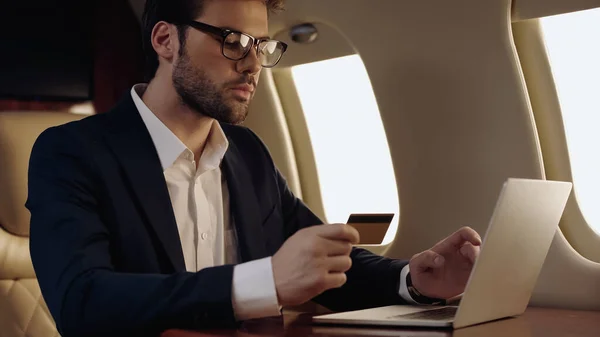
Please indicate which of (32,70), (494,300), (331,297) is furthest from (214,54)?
(32,70)

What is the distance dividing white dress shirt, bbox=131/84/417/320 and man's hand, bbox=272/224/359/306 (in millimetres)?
462

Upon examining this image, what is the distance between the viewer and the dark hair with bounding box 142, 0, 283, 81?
1850 millimetres

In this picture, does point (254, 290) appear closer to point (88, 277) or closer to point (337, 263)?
point (337, 263)

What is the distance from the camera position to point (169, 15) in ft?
6.28

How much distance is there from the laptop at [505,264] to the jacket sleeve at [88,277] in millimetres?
240

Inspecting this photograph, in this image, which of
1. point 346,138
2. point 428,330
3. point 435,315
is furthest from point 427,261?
point 346,138

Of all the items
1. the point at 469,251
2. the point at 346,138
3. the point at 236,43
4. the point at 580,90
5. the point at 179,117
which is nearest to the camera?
the point at 469,251

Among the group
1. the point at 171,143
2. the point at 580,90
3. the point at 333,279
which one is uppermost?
the point at 580,90

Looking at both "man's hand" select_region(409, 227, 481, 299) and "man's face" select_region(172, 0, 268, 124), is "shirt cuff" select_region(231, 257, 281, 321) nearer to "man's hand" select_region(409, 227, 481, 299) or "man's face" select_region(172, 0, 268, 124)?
"man's hand" select_region(409, 227, 481, 299)

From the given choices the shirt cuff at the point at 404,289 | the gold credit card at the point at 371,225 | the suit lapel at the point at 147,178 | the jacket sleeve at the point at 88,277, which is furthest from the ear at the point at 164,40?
the shirt cuff at the point at 404,289

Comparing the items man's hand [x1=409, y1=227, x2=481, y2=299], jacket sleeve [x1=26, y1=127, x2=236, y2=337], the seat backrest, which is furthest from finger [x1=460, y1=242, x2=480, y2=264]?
the seat backrest

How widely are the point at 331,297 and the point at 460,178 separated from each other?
49cm

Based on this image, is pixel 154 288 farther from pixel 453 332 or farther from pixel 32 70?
pixel 32 70

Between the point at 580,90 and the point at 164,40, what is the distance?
1.02 meters
